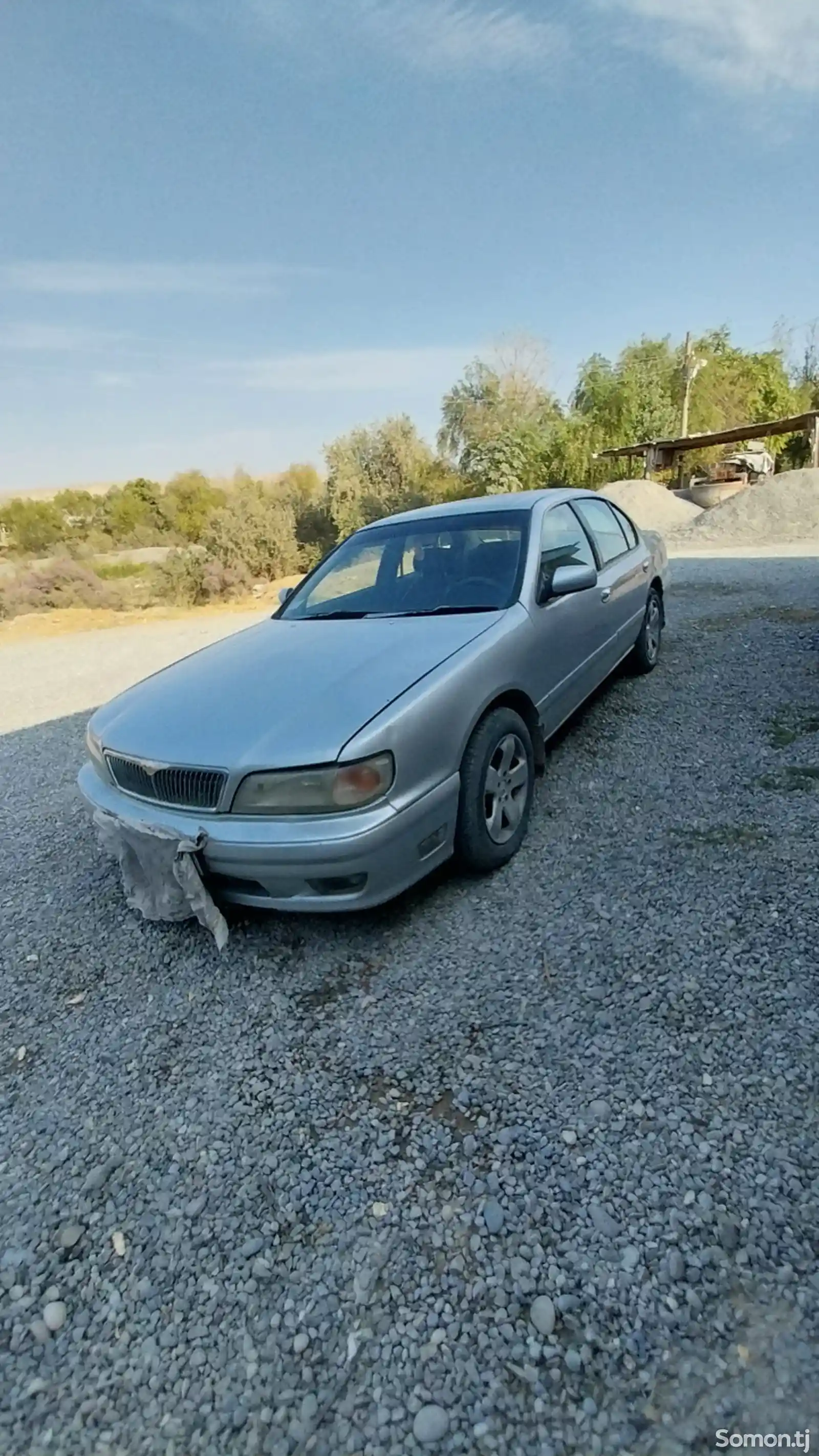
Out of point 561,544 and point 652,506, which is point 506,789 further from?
point 652,506

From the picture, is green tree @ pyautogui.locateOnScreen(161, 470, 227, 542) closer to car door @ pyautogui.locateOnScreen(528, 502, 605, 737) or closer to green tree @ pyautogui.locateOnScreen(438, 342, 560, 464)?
green tree @ pyautogui.locateOnScreen(438, 342, 560, 464)

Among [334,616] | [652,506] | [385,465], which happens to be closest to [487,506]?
[334,616]

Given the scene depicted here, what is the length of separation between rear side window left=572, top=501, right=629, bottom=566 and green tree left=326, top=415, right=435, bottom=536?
24.6m

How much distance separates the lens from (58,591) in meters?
15.6

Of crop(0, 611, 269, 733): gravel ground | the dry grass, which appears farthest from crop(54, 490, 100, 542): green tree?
crop(0, 611, 269, 733): gravel ground

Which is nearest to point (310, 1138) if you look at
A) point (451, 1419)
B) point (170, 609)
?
point (451, 1419)

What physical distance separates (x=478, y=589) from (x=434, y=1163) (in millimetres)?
2456

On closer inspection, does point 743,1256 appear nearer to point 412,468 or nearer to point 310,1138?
point 310,1138

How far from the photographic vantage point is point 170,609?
1552cm

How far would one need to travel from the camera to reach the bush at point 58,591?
49.0 ft

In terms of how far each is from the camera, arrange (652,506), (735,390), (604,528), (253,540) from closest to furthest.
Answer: (604,528)
(253,540)
(652,506)
(735,390)

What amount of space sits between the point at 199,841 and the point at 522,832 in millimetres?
1434

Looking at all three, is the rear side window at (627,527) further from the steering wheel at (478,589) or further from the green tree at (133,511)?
the green tree at (133,511)

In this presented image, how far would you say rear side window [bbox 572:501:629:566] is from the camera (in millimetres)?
4379
